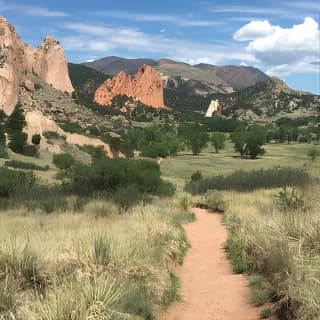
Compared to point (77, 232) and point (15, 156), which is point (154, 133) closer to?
point (15, 156)

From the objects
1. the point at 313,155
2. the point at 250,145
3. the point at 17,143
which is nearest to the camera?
the point at 17,143

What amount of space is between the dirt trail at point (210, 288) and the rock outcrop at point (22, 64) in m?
71.9

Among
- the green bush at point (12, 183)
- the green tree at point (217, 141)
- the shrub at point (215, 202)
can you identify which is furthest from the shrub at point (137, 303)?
the green tree at point (217, 141)

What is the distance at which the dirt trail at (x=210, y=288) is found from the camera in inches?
297

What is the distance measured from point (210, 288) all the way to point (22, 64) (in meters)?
103

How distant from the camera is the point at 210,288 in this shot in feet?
29.6

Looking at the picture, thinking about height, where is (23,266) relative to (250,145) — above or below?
below

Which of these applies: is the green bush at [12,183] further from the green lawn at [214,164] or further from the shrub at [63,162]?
the green lawn at [214,164]

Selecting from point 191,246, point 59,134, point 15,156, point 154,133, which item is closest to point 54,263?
point 191,246

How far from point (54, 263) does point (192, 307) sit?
2.23m

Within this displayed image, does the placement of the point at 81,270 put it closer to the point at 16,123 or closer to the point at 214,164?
the point at 16,123

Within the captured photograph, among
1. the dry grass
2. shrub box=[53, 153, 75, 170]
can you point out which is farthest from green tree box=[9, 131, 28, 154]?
the dry grass

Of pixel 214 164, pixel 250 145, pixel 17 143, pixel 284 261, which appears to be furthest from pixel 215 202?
pixel 250 145

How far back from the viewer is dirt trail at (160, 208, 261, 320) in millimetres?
7547
